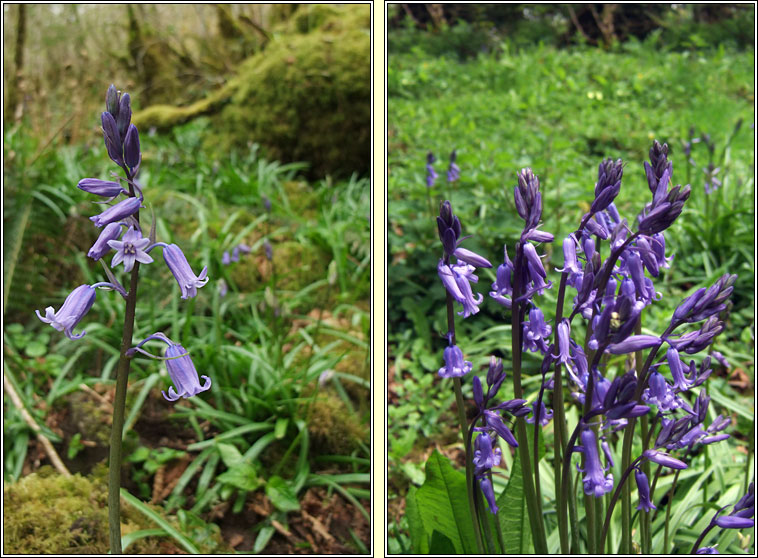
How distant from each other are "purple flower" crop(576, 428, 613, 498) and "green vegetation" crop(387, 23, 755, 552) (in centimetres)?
46

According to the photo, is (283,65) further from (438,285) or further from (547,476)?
(547,476)

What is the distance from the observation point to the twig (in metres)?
1.75

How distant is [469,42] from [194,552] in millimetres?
2737

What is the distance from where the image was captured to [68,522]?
56.9 inches

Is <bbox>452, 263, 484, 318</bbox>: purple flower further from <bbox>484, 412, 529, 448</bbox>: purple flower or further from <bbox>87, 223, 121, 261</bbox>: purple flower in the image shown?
<bbox>87, 223, 121, 261</bbox>: purple flower

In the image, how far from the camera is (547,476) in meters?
1.64

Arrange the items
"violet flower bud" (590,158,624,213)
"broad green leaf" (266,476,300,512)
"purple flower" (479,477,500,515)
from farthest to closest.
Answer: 1. "broad green leaf" (266,476,300,512)
2. "purple flower" (479,477,500,515)
3. "violet flower bud" (590,158,624,213)

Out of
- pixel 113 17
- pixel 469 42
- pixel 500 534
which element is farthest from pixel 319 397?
pixel 113 17

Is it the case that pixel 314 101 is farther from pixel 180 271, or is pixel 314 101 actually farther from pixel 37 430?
pixel 180 271

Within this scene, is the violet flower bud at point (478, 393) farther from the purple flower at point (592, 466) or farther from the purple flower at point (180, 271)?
the purple flower at point (180, 271)

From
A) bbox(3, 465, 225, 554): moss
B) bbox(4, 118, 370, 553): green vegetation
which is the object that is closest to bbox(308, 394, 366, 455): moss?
bbox(4, 118, 370, 553): green vegetation

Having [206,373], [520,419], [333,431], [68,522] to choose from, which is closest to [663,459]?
[520,419]

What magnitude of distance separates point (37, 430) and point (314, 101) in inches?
96.7

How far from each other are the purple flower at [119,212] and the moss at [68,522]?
0.98 m
